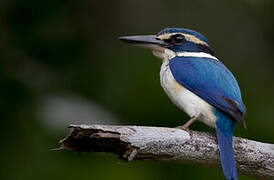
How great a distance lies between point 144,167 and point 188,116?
0.55m

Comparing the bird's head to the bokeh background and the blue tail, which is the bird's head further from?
the blue tail

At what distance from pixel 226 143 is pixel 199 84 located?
23.9 inches

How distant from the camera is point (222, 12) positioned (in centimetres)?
781

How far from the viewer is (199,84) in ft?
15.8

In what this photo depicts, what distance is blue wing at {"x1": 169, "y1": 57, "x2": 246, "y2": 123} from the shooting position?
4.57 metres

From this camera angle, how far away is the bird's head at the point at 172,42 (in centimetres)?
523

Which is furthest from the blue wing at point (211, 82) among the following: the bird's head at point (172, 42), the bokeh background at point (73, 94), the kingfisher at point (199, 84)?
the bokeh background at point (73, 94)

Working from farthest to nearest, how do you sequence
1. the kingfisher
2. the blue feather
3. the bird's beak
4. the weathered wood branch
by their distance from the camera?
the bird's beak, the kingfisher, the blue feather, the weathered wood branch

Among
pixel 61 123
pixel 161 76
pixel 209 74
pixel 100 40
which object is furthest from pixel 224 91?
pixel 100 40

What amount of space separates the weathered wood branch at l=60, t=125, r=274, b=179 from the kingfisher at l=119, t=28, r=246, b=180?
0.10m

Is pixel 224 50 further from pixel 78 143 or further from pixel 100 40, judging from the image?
pixel 78 143

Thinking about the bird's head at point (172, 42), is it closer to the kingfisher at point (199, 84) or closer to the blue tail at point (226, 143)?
A: the kingfisher at point (199, 84)

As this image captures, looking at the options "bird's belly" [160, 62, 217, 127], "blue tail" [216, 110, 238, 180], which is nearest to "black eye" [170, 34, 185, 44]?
"bird's belly" [160, 62, 217, 127]

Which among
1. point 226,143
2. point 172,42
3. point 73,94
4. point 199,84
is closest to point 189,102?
point 199,84
